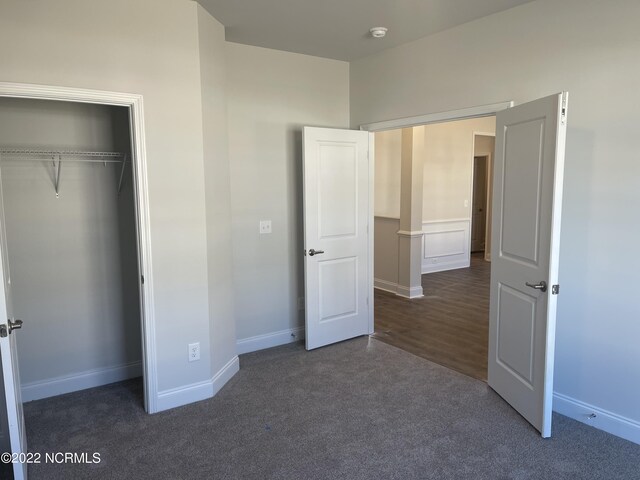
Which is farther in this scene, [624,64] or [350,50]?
[350,50]

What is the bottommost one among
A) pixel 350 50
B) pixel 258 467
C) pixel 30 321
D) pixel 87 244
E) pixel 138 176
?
pixel 258 467

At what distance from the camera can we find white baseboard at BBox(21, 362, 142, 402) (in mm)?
3215

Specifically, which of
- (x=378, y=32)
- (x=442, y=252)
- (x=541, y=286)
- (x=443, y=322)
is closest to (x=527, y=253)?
(x=541, y=286)

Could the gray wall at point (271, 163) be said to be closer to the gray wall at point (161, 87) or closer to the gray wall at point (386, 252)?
the gray wall at point (161, 87)

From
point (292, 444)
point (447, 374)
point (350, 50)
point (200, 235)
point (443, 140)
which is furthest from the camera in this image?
point (443, 140)

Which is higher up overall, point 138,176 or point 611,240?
point 138,176

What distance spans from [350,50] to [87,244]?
2805mm

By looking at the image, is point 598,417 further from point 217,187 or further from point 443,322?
point 217,187

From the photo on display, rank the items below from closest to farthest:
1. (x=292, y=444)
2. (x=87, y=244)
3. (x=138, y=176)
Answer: (x=292, y=444) < (x=138, y=176) < (x=87, y=244)

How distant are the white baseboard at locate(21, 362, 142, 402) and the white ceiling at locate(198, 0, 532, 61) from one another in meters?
2.82

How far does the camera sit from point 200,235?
309cm

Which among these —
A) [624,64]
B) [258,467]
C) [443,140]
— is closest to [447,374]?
[258,467]

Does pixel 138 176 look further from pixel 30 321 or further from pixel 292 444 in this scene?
pixel 292 444

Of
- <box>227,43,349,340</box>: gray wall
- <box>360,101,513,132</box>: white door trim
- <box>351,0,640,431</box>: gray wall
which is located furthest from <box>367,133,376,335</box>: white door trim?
<box>351,0,640,431</box>: gray wall
